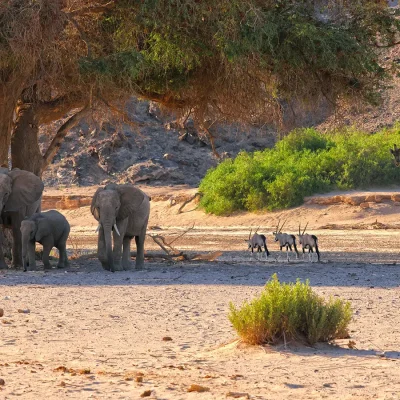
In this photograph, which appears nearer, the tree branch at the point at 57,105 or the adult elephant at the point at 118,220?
→ the adult elephant at the point at 118,220

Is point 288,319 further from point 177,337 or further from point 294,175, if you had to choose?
point 294,175

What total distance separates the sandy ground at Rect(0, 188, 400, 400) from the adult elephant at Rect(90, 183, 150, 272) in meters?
0.38

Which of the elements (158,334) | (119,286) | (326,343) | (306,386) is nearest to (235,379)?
(306,386)

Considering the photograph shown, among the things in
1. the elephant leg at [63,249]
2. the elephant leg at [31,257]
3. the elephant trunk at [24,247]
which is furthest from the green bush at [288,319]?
the elephant leg at [63,249]

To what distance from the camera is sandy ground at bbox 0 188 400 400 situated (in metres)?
8.13

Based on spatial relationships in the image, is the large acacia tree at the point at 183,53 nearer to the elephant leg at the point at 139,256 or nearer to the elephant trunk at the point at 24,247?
the elephant leg at the point at 139,256

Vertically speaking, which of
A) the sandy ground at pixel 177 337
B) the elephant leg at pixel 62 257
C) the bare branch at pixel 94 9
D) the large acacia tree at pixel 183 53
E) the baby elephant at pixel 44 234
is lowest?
the sandy ground at pixel 177 337

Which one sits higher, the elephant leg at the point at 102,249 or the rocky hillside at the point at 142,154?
the rocky hillside at the point at 142,154

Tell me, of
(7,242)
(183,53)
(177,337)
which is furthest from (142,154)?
(177,337)

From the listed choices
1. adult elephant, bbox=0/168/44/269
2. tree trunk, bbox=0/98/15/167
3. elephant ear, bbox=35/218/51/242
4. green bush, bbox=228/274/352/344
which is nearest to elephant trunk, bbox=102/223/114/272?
elephant ear, bbox=35/218/51/242

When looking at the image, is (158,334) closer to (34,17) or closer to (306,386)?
(306,386)

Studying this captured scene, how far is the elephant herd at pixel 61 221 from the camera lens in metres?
17.8

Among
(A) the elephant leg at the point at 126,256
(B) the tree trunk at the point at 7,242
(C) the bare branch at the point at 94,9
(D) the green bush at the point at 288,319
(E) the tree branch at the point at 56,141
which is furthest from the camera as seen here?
(E) the tree branch at the point at 56,141

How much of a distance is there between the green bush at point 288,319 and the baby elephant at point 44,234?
860cm
